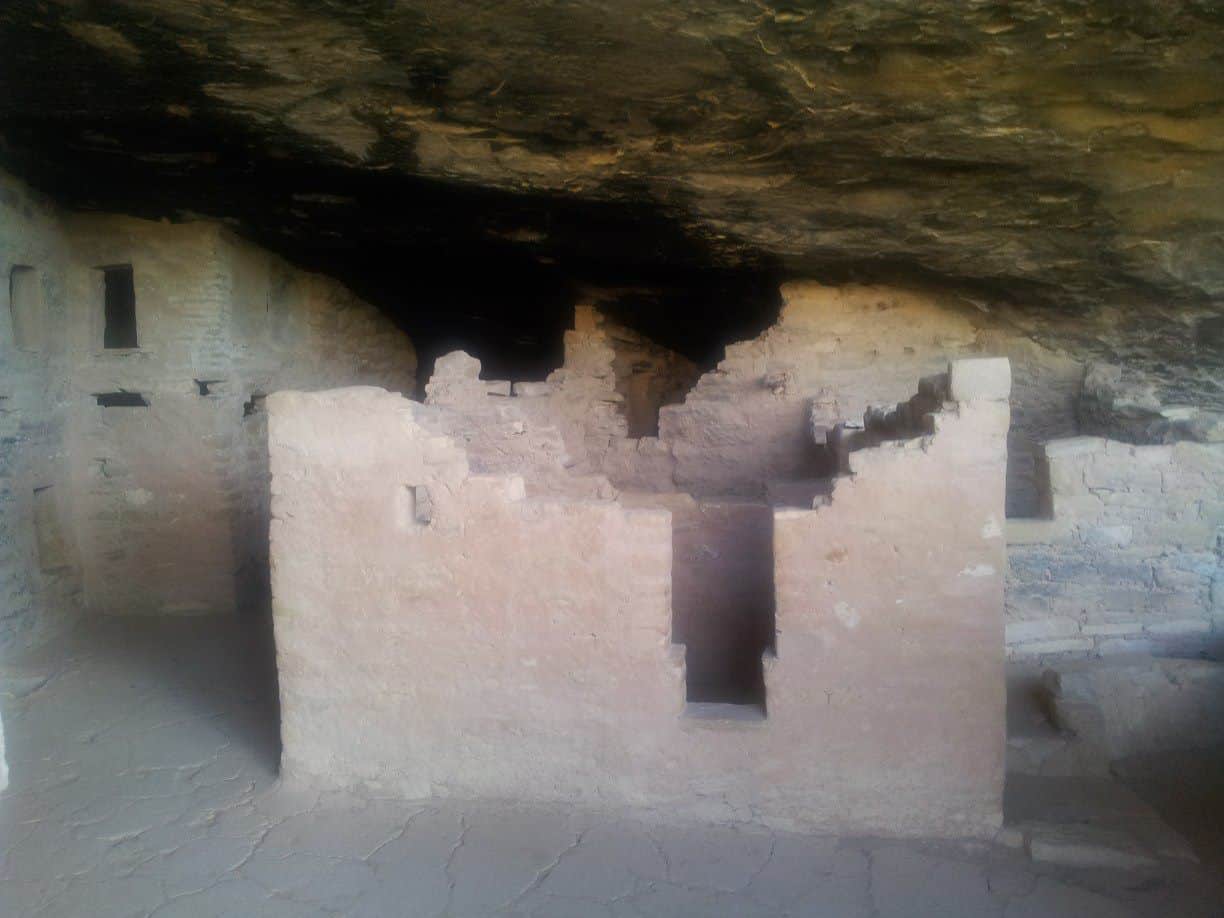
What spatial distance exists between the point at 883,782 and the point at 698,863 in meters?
0.82

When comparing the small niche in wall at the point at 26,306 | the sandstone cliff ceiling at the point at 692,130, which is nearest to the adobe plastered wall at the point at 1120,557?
the sandstone cliff ceiling at the point at 692,130

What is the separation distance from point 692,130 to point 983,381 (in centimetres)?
189

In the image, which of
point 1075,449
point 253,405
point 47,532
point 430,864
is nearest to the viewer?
point 430,864

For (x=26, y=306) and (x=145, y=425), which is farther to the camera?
(x=145, y=425)

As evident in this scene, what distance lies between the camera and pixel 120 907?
3178 millimetres

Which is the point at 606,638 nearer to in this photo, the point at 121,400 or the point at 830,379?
the point at 830,379

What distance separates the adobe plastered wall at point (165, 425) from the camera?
6590mm

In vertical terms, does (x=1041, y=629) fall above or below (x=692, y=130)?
below

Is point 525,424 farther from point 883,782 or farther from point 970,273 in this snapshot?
point 970,273

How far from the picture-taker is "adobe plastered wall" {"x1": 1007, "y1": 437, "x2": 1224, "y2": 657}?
4988 mm

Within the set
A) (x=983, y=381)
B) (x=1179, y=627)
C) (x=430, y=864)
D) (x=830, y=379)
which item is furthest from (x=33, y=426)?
(x=1179, y=627)

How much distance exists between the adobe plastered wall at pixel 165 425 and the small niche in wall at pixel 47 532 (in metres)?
0.21

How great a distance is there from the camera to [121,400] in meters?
6.79

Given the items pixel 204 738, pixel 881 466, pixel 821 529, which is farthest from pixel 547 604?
pixel 204 738
